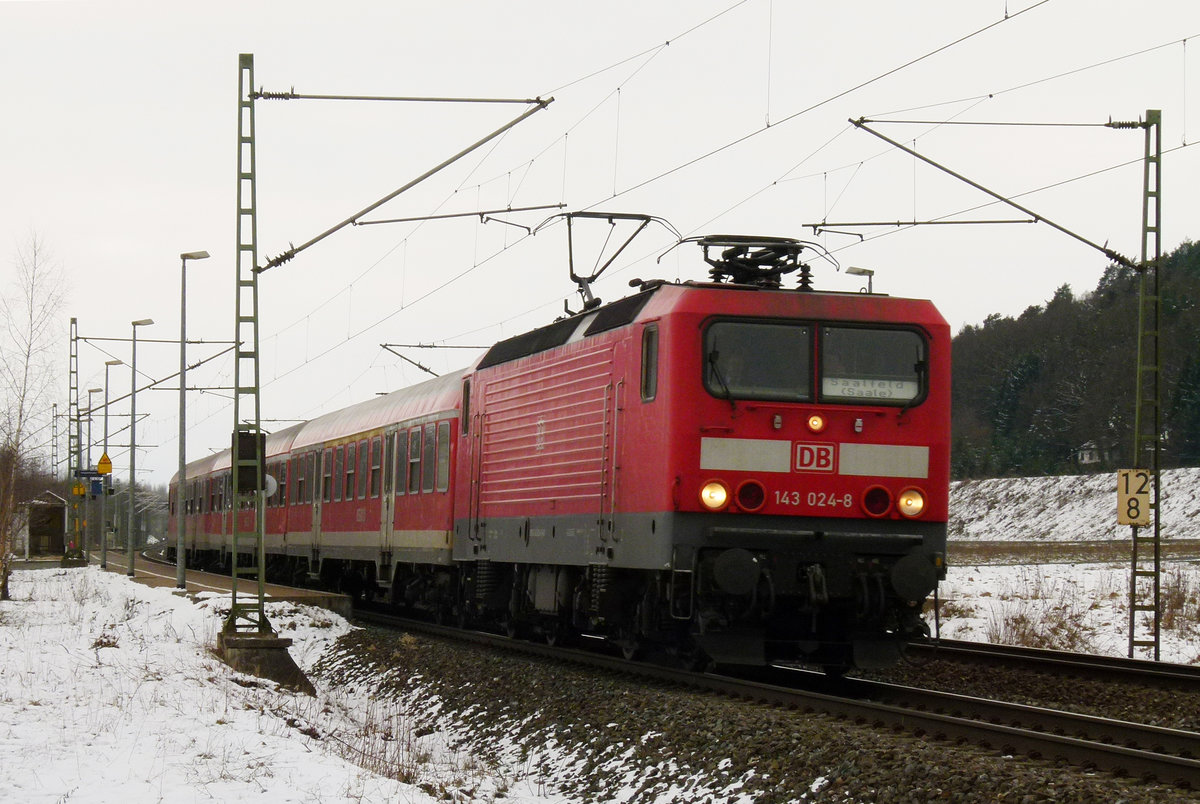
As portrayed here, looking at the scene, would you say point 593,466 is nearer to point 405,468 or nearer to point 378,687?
point 378,687

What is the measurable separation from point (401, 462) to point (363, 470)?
9.33 feet

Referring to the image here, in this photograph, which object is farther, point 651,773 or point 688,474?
point 688,474

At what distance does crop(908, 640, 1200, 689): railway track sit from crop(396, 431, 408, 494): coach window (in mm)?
9028

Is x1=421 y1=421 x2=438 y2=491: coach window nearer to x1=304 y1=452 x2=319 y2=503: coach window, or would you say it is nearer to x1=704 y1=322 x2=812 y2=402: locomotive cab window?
x1=304 y1=452 x2=319 y2=503: coach window

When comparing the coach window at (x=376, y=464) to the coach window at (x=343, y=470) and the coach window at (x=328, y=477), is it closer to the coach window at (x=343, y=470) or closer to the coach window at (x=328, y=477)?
the coach window at (x=343, y=470)

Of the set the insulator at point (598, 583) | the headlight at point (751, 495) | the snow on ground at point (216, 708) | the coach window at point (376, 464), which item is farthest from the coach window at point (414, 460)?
the headlight at point (751, 495)

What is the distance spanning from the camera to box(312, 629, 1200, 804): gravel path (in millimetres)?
7836

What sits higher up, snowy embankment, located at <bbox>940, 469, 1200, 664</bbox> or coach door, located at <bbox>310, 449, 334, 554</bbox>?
coach door, located at <bbox>310, 449, 334, 554</bbox>

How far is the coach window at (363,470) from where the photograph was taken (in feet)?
83.2

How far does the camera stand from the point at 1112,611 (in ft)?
72.8

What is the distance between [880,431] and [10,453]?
1753cm

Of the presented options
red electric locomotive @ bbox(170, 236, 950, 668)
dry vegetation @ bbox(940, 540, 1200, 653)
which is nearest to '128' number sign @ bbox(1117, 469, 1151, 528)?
dry vegetation @ bbox(940, 540, 1200, 653)

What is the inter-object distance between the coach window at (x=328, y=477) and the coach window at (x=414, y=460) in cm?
582

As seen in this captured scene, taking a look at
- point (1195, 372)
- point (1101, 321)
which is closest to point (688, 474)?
point (1195, 372)
